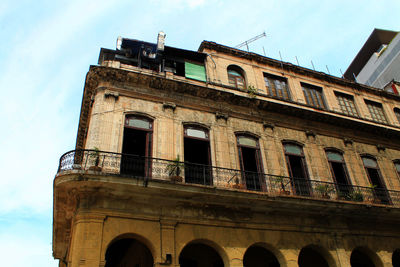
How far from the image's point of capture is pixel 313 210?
12.0 metres

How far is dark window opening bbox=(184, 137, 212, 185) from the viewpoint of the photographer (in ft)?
38.5

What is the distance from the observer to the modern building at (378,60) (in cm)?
4166

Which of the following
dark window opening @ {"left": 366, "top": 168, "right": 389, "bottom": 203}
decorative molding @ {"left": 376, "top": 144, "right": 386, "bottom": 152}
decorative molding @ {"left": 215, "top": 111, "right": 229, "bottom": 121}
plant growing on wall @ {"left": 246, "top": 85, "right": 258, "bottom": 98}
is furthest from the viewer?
decorative molding @ {"left": 376, "top": 144, "right": 386, "bottom": 152}

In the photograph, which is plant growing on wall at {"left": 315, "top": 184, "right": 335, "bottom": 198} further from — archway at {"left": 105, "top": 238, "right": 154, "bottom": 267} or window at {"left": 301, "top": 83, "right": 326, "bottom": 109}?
archway at {"left": 105, "top": 238, "right": 154, "bottom": 267}

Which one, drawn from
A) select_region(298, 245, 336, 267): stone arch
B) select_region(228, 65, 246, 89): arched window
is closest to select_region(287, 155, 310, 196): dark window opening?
select_region(298, 245, 336, 267): stone arch

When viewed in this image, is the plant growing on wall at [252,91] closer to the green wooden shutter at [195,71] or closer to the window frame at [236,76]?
the window frame at [236,76]

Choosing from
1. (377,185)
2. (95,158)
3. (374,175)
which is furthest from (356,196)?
(95,158)

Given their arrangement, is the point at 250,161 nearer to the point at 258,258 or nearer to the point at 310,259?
the point at 258,258

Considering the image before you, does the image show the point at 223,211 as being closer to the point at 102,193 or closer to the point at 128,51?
the point at 102,193

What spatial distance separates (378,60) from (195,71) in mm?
39685

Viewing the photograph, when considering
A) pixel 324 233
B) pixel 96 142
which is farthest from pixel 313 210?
pixel 96 142

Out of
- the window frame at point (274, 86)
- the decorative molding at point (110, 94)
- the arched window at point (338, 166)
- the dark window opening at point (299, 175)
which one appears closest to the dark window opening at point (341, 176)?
the arched window at point (338, 166)

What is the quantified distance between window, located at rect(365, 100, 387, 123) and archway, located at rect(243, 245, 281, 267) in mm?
10745

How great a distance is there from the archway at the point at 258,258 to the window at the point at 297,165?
9.13ft
